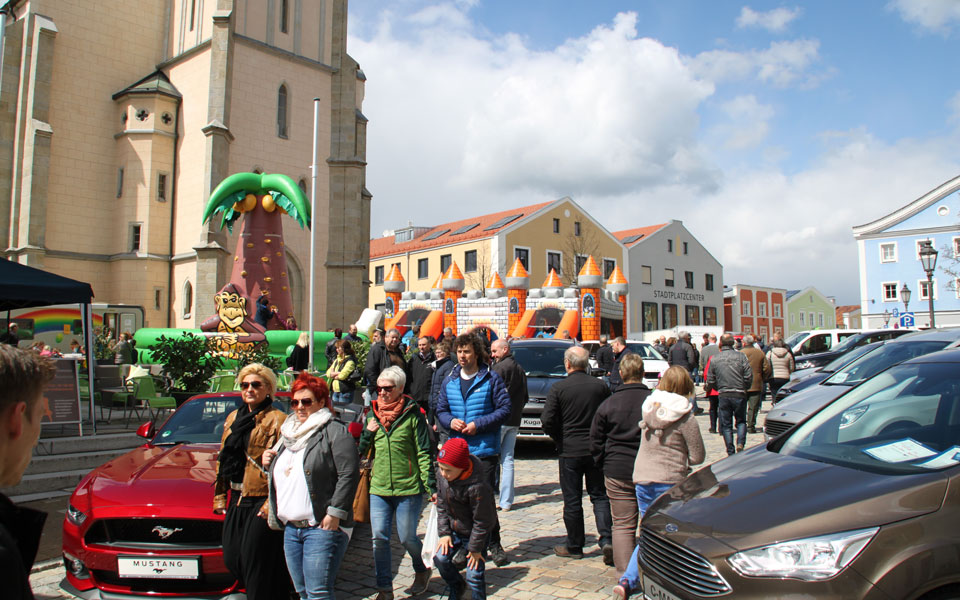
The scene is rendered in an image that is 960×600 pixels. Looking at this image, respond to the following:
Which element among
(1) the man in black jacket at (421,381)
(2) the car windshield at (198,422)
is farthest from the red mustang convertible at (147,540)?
(1) the man in black jacket at (421,381)

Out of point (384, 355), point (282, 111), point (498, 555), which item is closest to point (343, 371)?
point (384, 355)

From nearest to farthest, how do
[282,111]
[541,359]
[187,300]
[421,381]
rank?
1. [421,381]
2. [541,359]
3. [187,300]
4. [282,111]

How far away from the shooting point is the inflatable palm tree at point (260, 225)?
62.8ft

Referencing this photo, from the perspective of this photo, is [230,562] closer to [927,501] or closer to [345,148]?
[927,501]

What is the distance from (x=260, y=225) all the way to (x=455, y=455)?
16.9m

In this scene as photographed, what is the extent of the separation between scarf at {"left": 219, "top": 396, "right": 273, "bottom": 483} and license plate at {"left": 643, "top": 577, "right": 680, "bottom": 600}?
2497 millimetres

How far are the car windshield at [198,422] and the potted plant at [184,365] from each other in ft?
19.0

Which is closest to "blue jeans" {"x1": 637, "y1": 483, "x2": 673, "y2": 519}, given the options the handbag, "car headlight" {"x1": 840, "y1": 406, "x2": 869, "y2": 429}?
"car headlight" {"x1": 840, "y1": 406, "x2": 869, "y2": 429}

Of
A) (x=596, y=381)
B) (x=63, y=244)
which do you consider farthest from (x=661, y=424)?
(x=63, y=244)

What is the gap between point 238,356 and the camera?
625 inches

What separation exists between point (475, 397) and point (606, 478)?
133 cm

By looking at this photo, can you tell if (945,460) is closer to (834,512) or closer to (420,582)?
(834,512)

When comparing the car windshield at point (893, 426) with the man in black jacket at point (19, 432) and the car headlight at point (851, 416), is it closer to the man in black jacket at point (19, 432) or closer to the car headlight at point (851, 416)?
the car headlight at point (851, 416)

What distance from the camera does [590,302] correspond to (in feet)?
106
